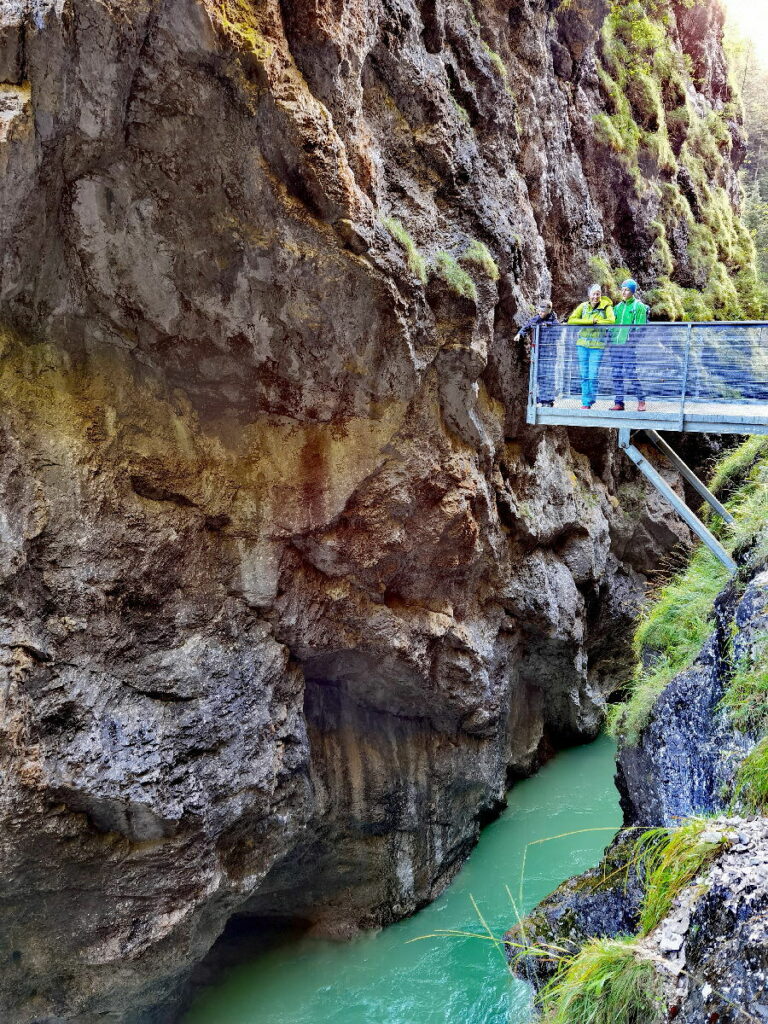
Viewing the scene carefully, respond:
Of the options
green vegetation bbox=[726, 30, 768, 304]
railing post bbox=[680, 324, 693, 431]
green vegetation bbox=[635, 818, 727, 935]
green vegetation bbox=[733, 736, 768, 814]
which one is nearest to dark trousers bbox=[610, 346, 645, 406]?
railing post bbox=[680, 324, 693, 431]

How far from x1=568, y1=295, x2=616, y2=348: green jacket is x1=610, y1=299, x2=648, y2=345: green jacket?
0.10 meters

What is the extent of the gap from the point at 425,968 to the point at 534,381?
23.1 feet

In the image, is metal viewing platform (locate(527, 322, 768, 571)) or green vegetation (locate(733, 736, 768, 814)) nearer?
green vegetation (locate(733, 736, 768, 814))

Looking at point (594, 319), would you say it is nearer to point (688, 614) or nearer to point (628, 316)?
point (628, 316)

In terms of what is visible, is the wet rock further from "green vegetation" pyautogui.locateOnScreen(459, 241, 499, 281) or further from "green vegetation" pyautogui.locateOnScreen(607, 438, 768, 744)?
"green vegetation" pyautogui.locateOnScreen(459, 241, 499, 281)

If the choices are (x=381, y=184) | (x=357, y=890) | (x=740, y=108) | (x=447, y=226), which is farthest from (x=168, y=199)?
(x=740, y=108)

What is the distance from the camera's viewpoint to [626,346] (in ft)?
24.6

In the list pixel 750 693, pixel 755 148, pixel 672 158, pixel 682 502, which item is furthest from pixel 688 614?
pixel 755 148

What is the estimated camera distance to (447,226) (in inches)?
293

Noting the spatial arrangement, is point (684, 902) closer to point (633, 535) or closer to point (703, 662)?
point (703, 662)

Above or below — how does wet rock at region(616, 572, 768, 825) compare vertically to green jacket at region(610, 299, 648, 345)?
below

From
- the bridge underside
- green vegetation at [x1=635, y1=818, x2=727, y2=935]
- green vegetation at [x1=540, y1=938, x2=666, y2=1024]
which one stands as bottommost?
green vegetation at [x1=540, y1=938, x2=666, y2=1024]

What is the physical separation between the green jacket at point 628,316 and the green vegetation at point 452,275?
5.65 feet

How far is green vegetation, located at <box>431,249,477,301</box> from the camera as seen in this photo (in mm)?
6996
